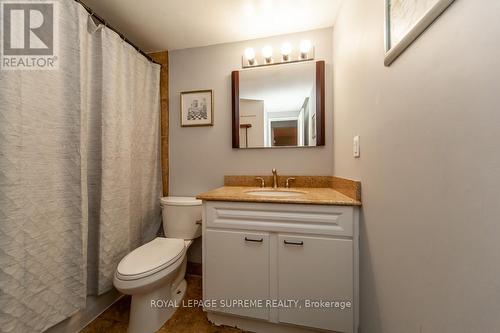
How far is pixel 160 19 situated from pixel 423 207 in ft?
6.32

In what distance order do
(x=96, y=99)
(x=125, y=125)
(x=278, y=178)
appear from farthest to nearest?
(x=278, y=178), (x=125, y=125), (x=96, y=99)

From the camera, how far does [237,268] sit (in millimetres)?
1159

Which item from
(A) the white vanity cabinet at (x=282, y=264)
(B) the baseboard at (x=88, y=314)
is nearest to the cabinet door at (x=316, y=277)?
(A) the white vanity cabinet at (x=282, y=264)

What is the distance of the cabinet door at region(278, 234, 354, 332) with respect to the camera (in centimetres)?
104

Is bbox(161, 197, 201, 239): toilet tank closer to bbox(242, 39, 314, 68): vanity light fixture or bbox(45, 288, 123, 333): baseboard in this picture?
bbox(45, 288, 123, 333): baseboard

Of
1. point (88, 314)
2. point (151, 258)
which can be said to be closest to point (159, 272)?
point (151, 258)

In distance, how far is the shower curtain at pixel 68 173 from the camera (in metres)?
0.84

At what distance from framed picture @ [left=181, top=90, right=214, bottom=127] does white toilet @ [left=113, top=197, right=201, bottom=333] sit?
0.75m

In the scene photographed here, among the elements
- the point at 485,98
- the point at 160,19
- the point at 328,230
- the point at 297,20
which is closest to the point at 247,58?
Answer: the point at 297,20

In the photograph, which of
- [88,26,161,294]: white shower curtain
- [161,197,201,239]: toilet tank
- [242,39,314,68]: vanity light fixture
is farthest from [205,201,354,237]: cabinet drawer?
[242,39,314,68]: vanity light fixture

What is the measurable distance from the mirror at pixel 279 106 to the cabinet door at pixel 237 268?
83cm

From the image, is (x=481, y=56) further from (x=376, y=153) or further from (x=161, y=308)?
(x=161, y=308)

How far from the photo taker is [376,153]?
83 cm

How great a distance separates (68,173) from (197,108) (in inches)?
42.3
